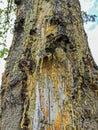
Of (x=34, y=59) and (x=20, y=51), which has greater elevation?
(x=20, y=51)

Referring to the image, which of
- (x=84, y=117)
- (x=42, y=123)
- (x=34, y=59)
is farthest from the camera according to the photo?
(x=34, y=59)

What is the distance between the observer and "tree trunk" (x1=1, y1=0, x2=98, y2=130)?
152cm

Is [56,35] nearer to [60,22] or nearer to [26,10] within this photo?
[60,22]

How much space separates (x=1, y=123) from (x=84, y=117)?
513mm

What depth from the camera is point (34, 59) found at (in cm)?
176

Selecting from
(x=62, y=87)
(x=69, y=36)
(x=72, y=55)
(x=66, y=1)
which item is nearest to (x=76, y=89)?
(x=62, y=87)

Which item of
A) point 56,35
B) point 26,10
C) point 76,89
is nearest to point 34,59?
point 56,35

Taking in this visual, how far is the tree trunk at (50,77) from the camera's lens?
152 cm

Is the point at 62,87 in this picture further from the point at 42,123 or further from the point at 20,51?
the point at 20,51

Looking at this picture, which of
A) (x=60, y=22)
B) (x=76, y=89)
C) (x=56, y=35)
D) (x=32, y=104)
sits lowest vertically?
(x=32, y=104)

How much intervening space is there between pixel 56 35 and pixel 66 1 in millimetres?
648

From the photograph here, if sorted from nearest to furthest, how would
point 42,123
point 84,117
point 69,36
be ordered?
point 42,123 < point 84,117 < point 69,36

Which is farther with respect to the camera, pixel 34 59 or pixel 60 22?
pixel 60 22

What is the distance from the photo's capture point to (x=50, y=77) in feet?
5.37
